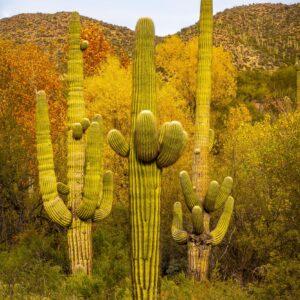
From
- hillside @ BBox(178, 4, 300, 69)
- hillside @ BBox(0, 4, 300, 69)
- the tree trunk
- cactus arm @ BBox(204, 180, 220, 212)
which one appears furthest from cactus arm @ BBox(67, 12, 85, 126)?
hillside @ BBox(178, 4, 300, 69)

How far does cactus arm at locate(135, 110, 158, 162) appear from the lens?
420 cm

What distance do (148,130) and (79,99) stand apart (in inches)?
186

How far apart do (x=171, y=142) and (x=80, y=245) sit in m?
4.86

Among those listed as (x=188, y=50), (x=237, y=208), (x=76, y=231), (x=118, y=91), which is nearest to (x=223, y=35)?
(x=188, y=50)

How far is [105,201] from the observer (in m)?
8.94

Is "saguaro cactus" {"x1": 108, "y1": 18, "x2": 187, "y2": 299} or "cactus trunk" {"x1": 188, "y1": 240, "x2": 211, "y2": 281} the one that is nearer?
"saguaro cactus" {"x1": 108, "y1": 18, "x2": 187, "y2": 299}

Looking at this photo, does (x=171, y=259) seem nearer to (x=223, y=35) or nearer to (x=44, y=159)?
(x=44, y=159)

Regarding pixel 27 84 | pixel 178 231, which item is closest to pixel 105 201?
pixel 178 231

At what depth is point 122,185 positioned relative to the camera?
53.0ft

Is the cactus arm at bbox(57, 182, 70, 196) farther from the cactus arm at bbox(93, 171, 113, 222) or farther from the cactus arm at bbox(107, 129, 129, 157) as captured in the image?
the cactus arm at bbox(107, 129, 129, 157)

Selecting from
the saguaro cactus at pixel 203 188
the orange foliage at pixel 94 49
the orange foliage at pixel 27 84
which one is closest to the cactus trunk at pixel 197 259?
the saguaro cactus at pixel 203 188

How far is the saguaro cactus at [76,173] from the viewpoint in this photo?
7887 mm

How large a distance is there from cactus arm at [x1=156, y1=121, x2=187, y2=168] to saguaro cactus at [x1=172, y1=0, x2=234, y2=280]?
4.84 meters

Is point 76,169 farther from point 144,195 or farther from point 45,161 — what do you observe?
point 144,195
